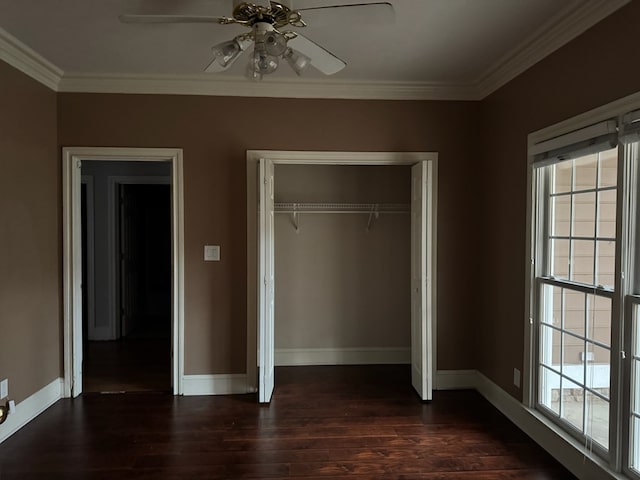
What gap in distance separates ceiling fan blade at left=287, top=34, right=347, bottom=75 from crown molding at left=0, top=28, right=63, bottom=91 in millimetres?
1996

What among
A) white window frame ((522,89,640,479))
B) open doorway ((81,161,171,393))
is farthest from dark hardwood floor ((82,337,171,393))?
white window frame ((522,89,640,479))

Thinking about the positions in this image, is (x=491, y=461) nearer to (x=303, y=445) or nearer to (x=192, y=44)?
(x=303, y=445)

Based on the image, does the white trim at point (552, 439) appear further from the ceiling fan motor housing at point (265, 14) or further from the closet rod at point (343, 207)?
the ceiling fan motor housing at point (265, 14)

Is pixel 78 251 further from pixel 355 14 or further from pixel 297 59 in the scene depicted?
pixel 355 14

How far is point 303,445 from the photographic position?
2.77m

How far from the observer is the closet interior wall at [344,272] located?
4.41 m

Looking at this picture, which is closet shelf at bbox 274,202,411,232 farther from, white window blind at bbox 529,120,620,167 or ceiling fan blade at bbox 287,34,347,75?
ceiling fan blade at bbox 287,34,347,75

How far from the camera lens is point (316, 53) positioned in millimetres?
2170

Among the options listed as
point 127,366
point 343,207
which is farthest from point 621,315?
point 127,366

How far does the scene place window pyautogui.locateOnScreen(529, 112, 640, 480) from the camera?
210 cm

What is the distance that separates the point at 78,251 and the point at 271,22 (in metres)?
2.68

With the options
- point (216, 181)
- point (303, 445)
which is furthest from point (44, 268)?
point (303, 445)

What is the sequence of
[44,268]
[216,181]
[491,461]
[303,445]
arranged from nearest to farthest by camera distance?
1. [491,461]
2. [303,445]
3. [44,268]
4. [216,181]

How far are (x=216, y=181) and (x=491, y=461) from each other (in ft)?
9.37
